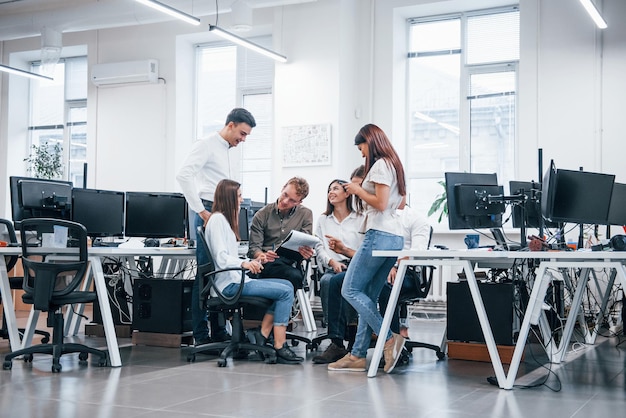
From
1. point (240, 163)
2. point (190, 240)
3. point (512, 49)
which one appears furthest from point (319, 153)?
point (190, 240)

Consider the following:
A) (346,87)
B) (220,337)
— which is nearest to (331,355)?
(220,337)

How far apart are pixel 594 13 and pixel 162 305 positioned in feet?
14.0

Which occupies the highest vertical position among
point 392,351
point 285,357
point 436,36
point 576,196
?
point 436,36

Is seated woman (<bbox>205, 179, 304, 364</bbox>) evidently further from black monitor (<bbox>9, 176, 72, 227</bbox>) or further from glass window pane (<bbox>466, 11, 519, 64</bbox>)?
glass window pane (<bbox>466, 11, 519, 64</bbox>)

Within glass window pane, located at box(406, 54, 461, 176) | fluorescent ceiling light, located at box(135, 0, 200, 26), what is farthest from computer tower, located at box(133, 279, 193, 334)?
glass window pane, located at box(406, 54, 461, 176)

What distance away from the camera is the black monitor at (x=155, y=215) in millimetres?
5230

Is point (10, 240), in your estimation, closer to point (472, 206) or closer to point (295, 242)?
point (295, 242)

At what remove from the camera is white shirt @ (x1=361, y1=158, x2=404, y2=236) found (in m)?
3.78

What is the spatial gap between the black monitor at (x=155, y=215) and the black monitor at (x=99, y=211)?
65mm

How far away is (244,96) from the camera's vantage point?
8984mm

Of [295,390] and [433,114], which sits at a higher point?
[433,114]

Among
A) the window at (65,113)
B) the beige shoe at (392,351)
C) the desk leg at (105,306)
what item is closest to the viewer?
the beige shoe at (392,351)

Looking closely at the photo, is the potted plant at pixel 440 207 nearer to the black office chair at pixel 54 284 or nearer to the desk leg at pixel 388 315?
the desk leg at pixel 388 315

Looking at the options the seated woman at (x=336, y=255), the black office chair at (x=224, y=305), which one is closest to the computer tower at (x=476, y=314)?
the seated woman at (x=336, y=255)
